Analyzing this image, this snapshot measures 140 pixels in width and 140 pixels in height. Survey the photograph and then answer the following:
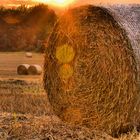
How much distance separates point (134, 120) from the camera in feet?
27.2

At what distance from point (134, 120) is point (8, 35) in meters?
34.8

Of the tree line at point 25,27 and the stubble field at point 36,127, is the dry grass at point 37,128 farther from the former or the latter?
the tree line at point 25,27

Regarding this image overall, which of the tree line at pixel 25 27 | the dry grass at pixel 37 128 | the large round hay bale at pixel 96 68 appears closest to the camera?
the dry grass at pixel 37 128

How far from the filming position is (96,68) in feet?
29.6

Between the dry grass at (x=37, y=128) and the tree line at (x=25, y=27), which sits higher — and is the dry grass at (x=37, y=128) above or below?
above

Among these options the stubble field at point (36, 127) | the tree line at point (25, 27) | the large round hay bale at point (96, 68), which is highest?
the large round hay bale at point (96, 68)

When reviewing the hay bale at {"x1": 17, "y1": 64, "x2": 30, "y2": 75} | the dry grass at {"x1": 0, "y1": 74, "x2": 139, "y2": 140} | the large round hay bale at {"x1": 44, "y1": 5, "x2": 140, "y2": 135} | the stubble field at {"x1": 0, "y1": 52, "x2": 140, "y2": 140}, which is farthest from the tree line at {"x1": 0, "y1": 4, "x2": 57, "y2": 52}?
the large round hay bale at {"x1": 44, "y1": 5, "x2": 140, "y2": 135}

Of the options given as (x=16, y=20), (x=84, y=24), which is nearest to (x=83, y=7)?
(x=84, y=24)

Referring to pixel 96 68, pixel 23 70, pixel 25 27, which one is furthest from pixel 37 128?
Answer: pixel 25 27

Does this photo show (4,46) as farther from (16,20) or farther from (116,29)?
(116,29)

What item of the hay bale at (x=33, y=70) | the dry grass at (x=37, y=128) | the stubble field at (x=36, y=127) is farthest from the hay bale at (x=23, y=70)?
the dry grass at (x=37, y=128)

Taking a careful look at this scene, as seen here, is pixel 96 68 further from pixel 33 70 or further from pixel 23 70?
pixel 23 70

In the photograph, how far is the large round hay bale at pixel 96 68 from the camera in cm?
828

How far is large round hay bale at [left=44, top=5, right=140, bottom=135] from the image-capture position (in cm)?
828
